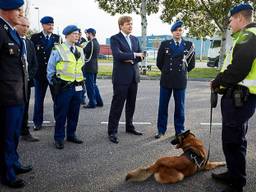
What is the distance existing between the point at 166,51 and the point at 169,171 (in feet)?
8.35

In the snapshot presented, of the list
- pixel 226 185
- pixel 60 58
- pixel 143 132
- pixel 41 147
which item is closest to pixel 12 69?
pixel 60 58

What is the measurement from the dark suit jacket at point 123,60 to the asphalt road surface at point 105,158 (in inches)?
43.7

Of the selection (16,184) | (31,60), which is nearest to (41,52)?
(31,60)

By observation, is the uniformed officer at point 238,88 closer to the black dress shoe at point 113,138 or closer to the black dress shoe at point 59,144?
the black dress shoe at point 113,138

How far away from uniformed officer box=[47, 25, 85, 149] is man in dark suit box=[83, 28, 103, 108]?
10.9 ft

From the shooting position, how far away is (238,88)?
3.56 metres

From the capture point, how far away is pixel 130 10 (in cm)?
1989

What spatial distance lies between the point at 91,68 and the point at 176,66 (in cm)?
354

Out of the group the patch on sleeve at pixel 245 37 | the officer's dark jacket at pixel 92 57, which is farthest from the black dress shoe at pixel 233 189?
the officer's dark jacket at pixel 92 57

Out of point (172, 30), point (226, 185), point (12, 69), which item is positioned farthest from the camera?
point (172, 30)

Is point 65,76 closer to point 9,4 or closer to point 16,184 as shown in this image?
point 9,4

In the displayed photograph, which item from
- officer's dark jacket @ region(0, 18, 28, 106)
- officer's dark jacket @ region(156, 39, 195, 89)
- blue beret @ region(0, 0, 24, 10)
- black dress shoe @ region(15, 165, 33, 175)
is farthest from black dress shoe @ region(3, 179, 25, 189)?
officer's dark jacket @ region(156, 39, 195, 89)

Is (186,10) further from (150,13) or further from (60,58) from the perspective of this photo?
(60,58)

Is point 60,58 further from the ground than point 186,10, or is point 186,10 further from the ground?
point 186,10
